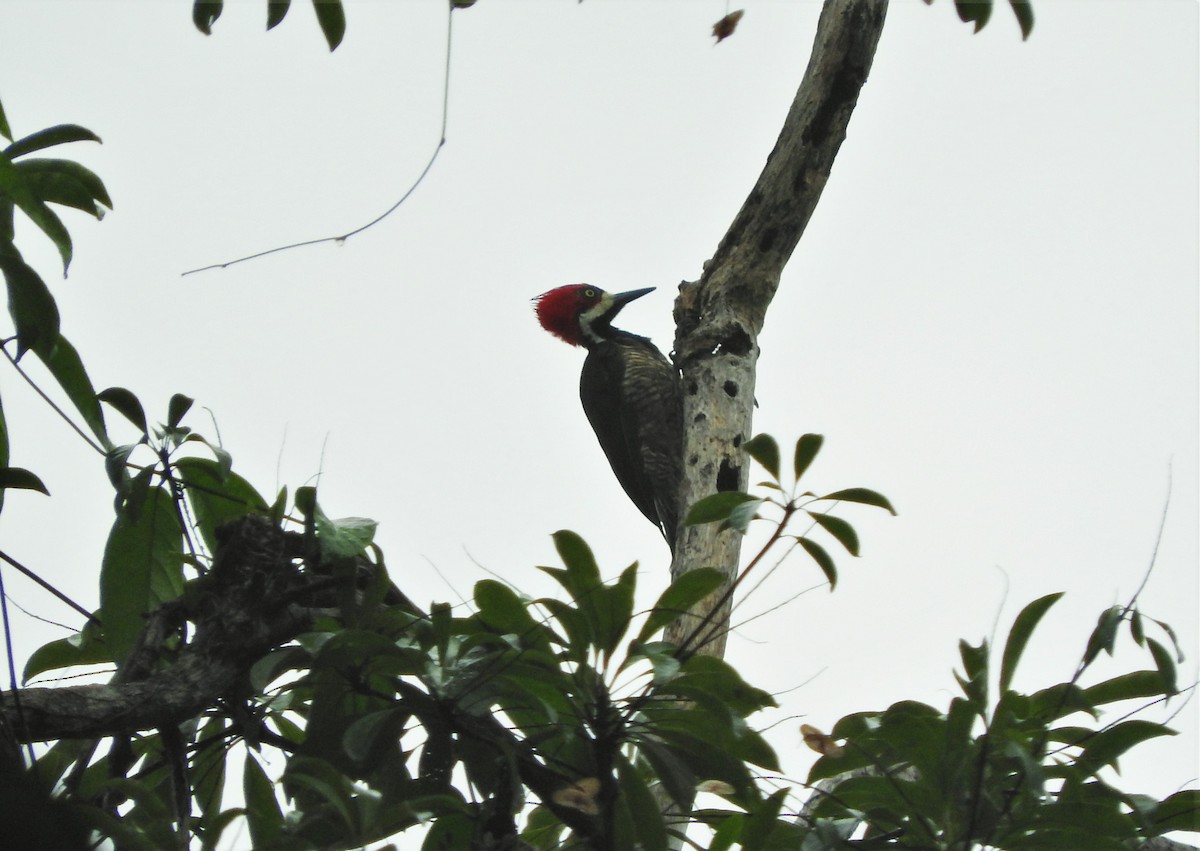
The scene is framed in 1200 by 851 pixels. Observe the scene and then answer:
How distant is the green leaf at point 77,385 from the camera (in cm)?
165

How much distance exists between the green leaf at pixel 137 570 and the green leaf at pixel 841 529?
1.11 m

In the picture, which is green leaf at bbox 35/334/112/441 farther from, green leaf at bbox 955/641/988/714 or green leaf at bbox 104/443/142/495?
green leaf at bbox 955/641/988/714

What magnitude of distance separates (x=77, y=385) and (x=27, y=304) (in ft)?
0.62

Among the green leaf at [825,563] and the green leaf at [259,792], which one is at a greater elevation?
the green leaf at [825,563]

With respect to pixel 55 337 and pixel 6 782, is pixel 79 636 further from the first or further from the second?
pixel 6 782

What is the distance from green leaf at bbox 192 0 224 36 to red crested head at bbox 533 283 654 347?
504 centimetres

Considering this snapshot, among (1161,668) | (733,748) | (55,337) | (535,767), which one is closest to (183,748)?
(535,767)

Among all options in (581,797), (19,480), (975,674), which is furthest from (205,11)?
(975,674)

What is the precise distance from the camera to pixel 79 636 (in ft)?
6.35

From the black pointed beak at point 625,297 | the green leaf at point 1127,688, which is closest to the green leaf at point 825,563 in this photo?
the green leaf at point 1127,688

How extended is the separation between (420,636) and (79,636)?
72cm

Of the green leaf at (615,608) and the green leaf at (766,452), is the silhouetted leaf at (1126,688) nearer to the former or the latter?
the green leaf at (766,452)

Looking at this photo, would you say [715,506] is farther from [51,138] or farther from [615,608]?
[51,138]

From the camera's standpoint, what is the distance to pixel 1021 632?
1836 mm
